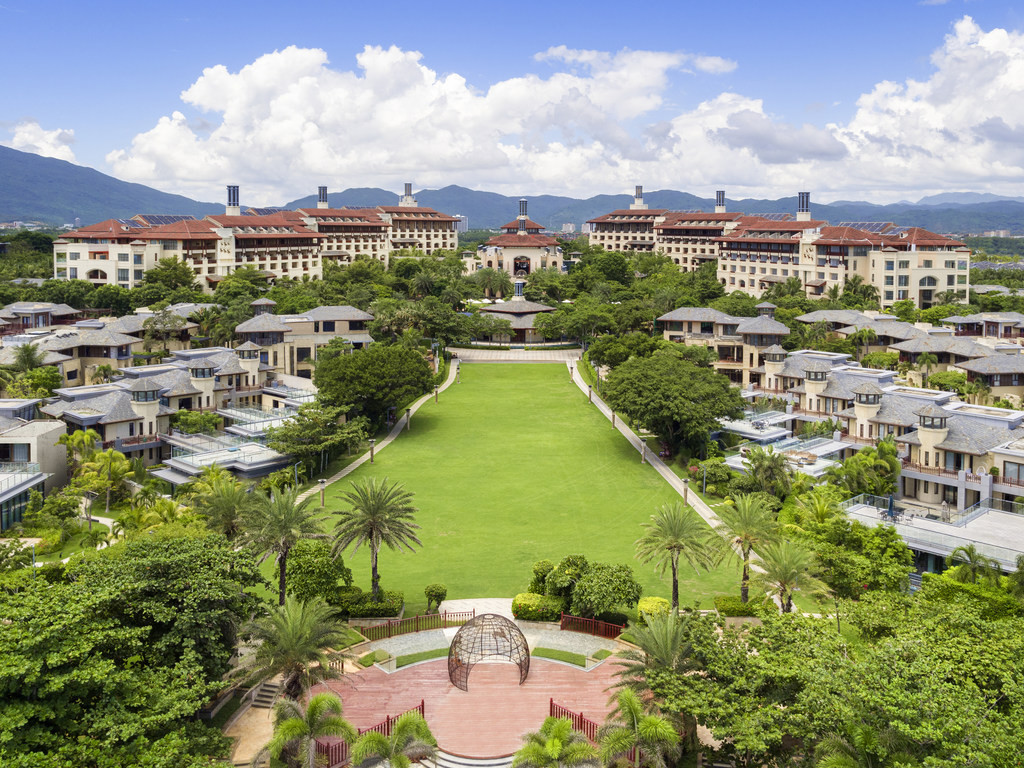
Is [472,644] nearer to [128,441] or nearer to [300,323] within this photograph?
[128,441]

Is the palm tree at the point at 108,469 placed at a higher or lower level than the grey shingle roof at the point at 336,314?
lower

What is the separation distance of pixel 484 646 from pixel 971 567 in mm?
23253

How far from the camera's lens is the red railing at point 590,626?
123ft

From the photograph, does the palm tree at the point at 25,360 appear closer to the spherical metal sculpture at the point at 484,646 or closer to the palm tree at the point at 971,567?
the spherical metal sculpture at the point at 484,646

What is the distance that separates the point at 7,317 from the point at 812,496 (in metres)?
91.5

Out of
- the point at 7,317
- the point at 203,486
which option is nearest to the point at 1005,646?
the point at 203,486

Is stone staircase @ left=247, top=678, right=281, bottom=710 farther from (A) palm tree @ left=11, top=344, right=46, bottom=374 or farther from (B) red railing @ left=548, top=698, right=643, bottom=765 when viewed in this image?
(A) palm tree @ left=11, top=344, right=46, bottom=374

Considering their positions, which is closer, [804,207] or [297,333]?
[297,333]

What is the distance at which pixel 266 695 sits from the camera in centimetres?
3225

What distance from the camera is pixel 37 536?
157 ft

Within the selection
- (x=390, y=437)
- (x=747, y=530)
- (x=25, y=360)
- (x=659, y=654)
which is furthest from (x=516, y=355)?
(x=659, y=654)

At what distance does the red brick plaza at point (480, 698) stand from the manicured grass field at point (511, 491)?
7.27 metres

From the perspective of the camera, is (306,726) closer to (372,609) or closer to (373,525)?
(372,609)

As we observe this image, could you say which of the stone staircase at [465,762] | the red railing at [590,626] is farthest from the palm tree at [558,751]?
the red railing at [590,626]
